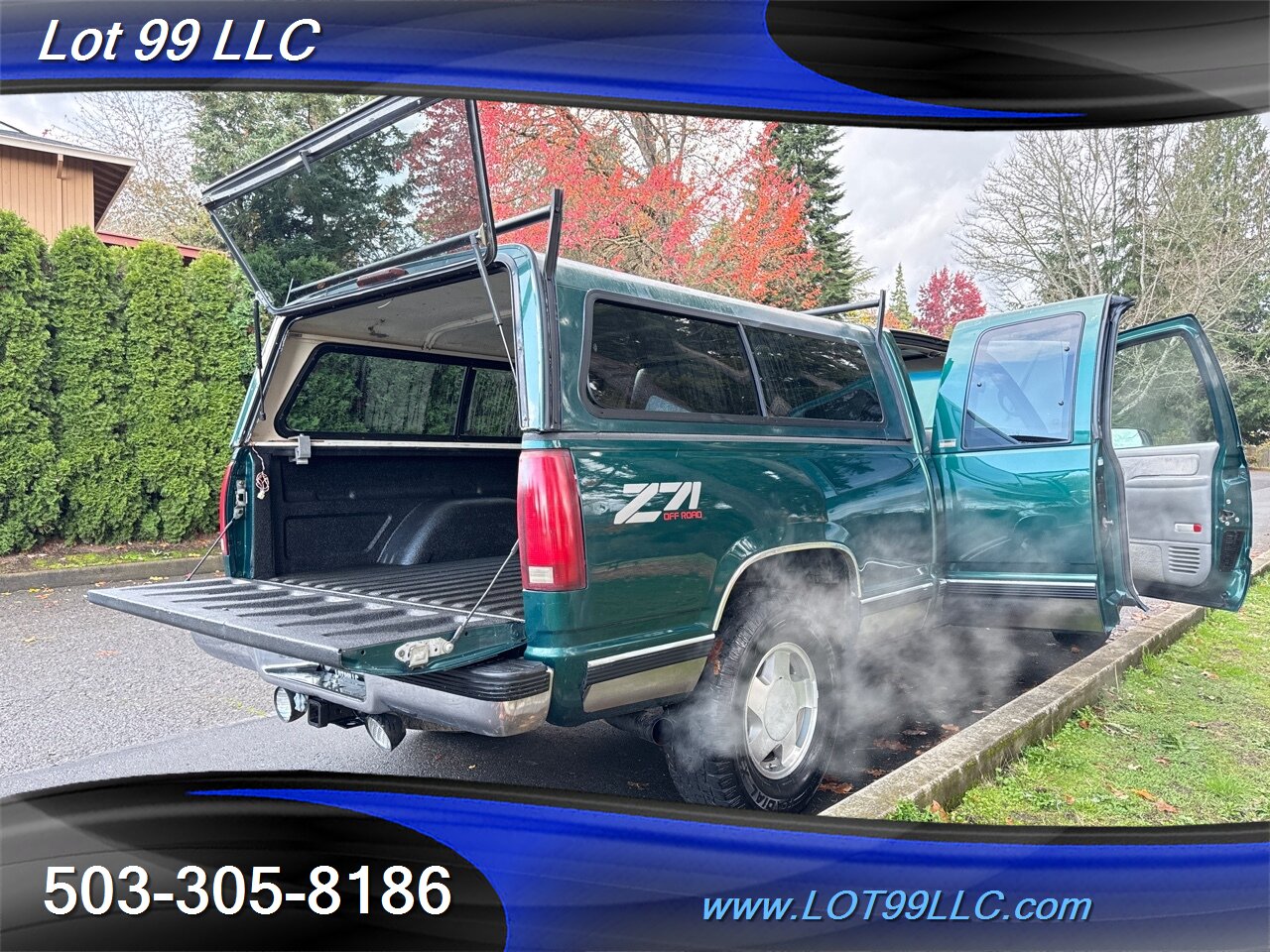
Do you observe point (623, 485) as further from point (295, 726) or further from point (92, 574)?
point (92, 574)

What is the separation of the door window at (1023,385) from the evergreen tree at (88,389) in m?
8.91

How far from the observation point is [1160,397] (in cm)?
580

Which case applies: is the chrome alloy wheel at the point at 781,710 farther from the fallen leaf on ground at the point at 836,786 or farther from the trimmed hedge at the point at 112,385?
the trimmed hedge at the point at 112,385

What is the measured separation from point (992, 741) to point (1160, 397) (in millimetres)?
3584

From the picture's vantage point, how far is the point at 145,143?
17.8m

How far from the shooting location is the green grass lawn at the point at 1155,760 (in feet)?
10.7

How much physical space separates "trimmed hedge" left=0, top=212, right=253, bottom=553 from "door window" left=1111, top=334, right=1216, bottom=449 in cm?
919

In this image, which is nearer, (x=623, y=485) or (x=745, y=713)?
(x=623, y=485)

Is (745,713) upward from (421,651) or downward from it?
downward

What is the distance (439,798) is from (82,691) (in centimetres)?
323

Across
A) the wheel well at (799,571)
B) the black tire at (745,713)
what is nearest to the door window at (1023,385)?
the wheel well at (799,571)

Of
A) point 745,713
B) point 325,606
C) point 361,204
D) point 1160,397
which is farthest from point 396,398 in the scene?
point 1160,397

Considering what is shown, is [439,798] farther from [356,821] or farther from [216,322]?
[216,322]

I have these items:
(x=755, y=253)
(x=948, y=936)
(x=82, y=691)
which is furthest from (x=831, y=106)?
(x=755, y=253)
